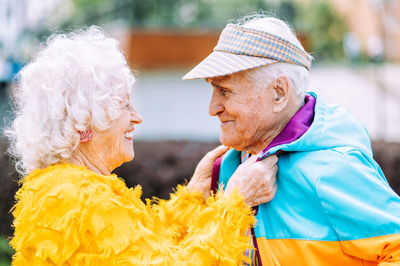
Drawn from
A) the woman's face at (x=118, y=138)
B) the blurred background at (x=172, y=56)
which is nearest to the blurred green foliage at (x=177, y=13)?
the blurred background at (x=172, y=56)

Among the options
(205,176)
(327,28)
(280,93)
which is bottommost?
(327,28)

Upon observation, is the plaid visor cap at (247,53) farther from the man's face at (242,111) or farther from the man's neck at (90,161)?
the man's neck at (90,161)

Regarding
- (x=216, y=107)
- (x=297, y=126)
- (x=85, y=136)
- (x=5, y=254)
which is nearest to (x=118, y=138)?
(x=85, y=136)

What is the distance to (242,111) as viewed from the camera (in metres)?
2.32

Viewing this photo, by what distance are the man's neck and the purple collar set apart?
80 centimetres

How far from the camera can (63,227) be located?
1956mm

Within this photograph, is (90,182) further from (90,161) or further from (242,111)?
(242,111)

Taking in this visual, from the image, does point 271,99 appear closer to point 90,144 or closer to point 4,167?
point 90,144

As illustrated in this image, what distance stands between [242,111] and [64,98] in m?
0.83

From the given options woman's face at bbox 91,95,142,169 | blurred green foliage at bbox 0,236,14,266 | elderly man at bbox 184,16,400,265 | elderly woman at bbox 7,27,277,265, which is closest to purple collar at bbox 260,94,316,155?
elderly man at bbox 184,16,400,265

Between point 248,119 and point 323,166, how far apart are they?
0.44 meters

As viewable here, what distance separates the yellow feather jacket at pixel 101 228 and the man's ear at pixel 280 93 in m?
0.49

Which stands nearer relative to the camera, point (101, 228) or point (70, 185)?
point (101, 228)

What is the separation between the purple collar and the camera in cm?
225
